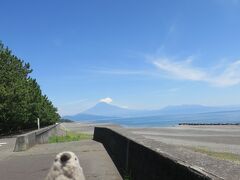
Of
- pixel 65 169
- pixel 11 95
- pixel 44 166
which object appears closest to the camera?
pixel 65 169

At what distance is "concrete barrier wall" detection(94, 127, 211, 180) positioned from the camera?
214 inches

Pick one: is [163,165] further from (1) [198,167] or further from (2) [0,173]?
(2) [0,173]

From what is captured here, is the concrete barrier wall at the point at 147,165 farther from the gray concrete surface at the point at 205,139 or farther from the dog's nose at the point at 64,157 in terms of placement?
the gray concrete surface at the point at 205,139

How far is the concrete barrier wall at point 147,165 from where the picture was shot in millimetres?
5445

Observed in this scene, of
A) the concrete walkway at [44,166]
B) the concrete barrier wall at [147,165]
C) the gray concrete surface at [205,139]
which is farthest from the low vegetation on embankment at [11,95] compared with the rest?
the concrete barrier wall at [147,165]

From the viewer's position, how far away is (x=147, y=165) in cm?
779

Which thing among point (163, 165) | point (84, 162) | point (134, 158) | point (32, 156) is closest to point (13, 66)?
point (32, 156)

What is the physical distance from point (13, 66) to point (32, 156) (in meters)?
26.2

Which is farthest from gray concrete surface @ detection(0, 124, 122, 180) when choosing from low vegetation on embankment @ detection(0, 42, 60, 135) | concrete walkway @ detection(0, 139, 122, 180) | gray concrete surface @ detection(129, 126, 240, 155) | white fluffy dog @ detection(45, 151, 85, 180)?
low vegetation on embankment @ detection(0, 42, 60, 135)

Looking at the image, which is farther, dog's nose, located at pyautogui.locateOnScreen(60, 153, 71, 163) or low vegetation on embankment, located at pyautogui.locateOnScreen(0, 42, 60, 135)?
low vegetation on embankment, located at pyautogui.locateOnScreen(0, 42, 60, 135)

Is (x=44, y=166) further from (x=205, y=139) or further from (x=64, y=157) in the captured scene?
(x=205, y=139)

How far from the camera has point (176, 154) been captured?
6.33 metres

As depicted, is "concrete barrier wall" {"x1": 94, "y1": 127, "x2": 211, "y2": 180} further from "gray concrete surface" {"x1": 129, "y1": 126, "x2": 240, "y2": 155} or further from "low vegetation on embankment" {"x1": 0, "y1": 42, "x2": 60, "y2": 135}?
"low vegetation on embankment" {"x1": 0, "y1": 42, "x2": 60, "y2": 135}

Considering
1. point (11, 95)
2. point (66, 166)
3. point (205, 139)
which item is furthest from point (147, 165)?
point (205, 139)
